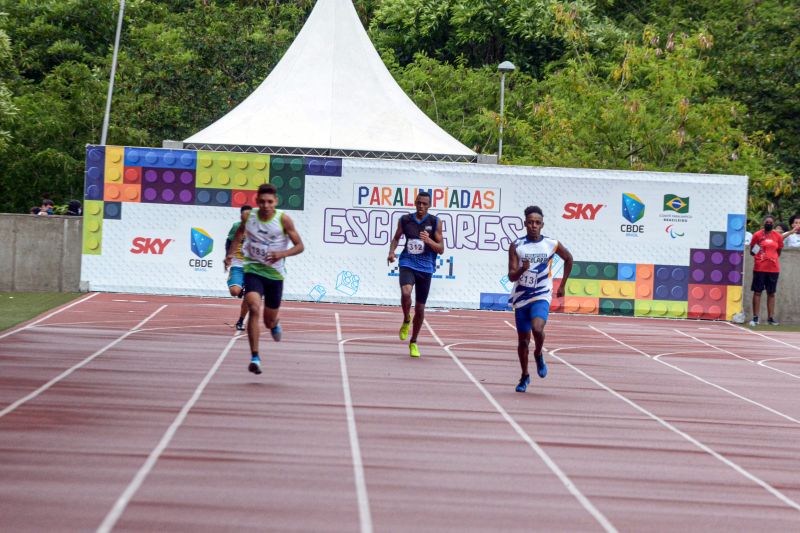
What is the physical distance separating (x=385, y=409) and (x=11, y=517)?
497cm

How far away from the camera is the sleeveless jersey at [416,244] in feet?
49.5

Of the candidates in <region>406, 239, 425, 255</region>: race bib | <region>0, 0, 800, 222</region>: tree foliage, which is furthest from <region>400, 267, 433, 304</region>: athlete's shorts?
<region>0, 0, 800, 222</region>: tree foliage

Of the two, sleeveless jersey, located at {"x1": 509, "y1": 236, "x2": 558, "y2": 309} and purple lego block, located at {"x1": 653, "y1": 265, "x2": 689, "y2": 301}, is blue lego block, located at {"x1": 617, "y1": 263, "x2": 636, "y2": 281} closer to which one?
purple lego block, located at {"x1": 653, "y1": 265, "x2": 689, "y2": 301}

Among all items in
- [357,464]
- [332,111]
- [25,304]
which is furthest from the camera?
[332,111]

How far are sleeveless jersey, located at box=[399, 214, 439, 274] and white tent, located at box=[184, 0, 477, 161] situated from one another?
9.88 m

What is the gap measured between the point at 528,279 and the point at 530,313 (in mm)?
324

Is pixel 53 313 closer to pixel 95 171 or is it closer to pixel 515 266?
pixel 95 171

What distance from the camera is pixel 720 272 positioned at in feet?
76.8

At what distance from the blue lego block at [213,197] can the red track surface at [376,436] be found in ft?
18.0

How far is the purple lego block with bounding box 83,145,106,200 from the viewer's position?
22.9m

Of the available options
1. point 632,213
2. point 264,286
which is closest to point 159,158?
point 632,213

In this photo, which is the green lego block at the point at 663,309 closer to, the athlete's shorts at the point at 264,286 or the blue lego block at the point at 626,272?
the blue lego block at the point at 626,272

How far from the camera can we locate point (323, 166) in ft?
75.5

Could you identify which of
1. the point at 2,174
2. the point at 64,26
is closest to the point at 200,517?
the point at 2,174
